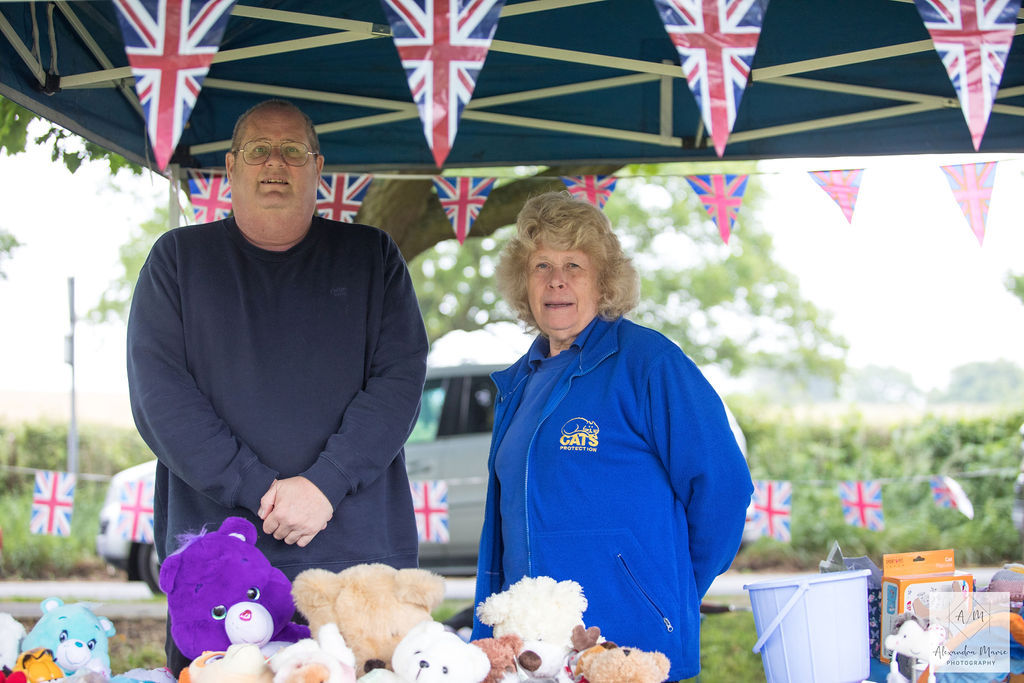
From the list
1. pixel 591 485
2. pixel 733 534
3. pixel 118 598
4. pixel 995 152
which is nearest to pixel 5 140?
pixel 591 485

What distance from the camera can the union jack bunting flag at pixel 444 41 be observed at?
164 cm

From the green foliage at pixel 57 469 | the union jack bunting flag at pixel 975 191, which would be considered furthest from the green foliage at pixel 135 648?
the union jack bunting flag at pixel 975 191

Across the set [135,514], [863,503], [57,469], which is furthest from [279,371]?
[57,469]

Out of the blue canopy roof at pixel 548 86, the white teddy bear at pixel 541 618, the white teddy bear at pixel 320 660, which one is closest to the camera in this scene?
the white teddy bear at pixel 320 660

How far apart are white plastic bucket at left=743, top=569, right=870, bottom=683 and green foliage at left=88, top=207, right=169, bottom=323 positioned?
423 inches

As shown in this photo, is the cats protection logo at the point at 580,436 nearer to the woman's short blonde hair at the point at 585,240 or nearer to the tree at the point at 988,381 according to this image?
the woman's short blonde hair at the point at 585,240

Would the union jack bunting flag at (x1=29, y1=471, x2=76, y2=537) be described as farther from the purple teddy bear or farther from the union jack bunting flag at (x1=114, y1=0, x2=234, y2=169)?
the union jack bunting flag at (x1=114, y1=0, x2=234, y2=169)

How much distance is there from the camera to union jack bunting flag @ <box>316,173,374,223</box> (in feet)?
13.9

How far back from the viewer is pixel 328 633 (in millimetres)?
1506

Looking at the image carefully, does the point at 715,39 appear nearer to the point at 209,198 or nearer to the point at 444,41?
the point at 444,41

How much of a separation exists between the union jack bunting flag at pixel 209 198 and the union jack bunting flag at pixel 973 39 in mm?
3025

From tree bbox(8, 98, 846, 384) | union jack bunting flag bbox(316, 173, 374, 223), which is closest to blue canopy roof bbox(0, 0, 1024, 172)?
union jack bunting flag bbox(316, 173, 374, 223)

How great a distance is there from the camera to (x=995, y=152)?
3.66 meters

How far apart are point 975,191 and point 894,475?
6779 mm
